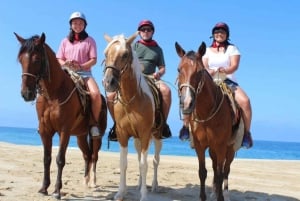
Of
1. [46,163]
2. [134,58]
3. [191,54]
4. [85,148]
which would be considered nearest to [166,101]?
[134,58]

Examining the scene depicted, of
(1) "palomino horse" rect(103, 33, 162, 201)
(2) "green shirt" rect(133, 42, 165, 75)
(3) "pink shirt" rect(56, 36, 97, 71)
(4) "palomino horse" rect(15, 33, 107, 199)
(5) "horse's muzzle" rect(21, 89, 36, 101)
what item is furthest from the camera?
(2) "green shirt" rect(133, 42, 165, 75)

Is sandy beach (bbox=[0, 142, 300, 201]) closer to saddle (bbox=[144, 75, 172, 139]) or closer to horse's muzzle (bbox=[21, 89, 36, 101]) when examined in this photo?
saddle (bbox=[144, 75, 172, 139])

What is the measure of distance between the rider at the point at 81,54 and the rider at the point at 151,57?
38.0 inches

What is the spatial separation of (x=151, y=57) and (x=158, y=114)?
121 cm

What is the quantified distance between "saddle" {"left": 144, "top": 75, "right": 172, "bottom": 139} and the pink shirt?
1110mm

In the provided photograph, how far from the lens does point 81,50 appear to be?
315 inches

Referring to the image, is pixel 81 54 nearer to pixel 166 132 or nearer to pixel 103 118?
pixel 103 118

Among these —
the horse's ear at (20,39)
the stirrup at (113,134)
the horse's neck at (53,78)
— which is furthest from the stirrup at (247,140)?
the horse's ear at (20,39)

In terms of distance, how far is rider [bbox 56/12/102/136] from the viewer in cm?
786

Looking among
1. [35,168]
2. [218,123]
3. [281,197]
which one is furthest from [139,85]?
[35,168]

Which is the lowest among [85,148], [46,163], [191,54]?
[46,163]

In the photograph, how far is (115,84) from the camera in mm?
6324

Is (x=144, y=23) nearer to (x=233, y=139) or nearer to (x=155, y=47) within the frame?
(x=155, y=47)

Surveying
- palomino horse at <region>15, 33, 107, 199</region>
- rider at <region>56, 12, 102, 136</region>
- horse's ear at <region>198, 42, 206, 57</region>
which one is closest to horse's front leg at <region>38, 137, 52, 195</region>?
palomino horse at <region>15, 33, 107, 199</region>
